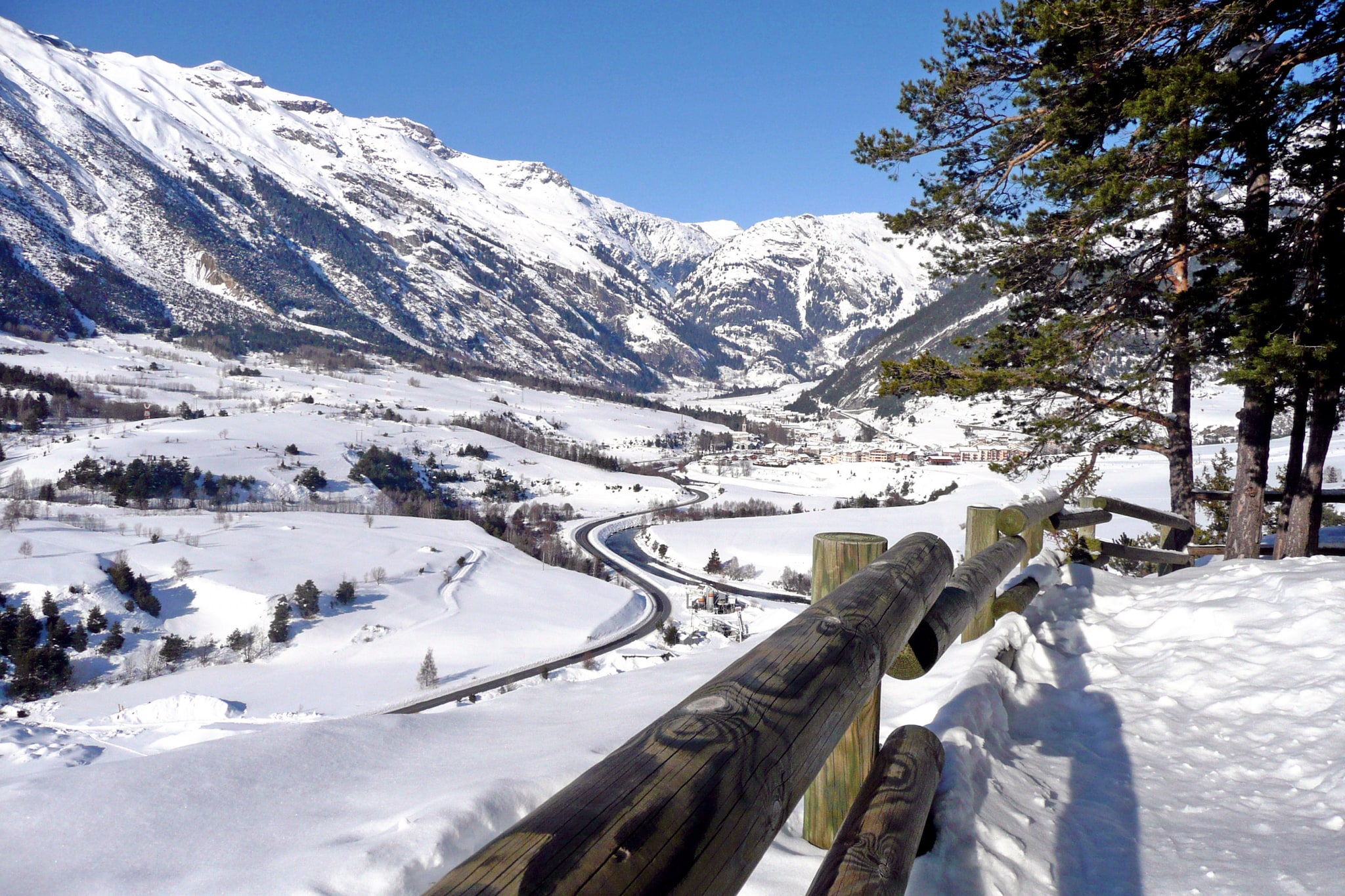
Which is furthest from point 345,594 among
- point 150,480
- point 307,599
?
point 150,480

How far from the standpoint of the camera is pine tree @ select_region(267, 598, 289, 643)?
128 ft

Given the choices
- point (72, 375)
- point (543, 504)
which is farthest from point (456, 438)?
point (72, 375)

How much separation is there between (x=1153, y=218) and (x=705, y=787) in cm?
1020

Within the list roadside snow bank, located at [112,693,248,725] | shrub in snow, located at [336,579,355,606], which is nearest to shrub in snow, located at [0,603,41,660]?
shrub in snow, located at [336,579,355,606]

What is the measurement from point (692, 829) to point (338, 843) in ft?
6.00

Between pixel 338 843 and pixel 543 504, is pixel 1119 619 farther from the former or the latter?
pixel 543 504

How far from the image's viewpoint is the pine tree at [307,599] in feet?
136

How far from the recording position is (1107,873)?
243 cm

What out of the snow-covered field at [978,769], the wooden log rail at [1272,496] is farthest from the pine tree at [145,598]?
the wooden log rail at [1272,496]

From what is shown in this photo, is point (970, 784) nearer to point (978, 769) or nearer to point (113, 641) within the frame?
point (978, 769)

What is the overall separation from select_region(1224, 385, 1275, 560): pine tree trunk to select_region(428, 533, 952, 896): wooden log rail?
9128mm

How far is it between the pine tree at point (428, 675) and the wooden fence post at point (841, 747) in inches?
1290

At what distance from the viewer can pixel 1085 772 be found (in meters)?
3.24

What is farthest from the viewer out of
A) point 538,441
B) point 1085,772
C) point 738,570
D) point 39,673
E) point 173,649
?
point 538,441
